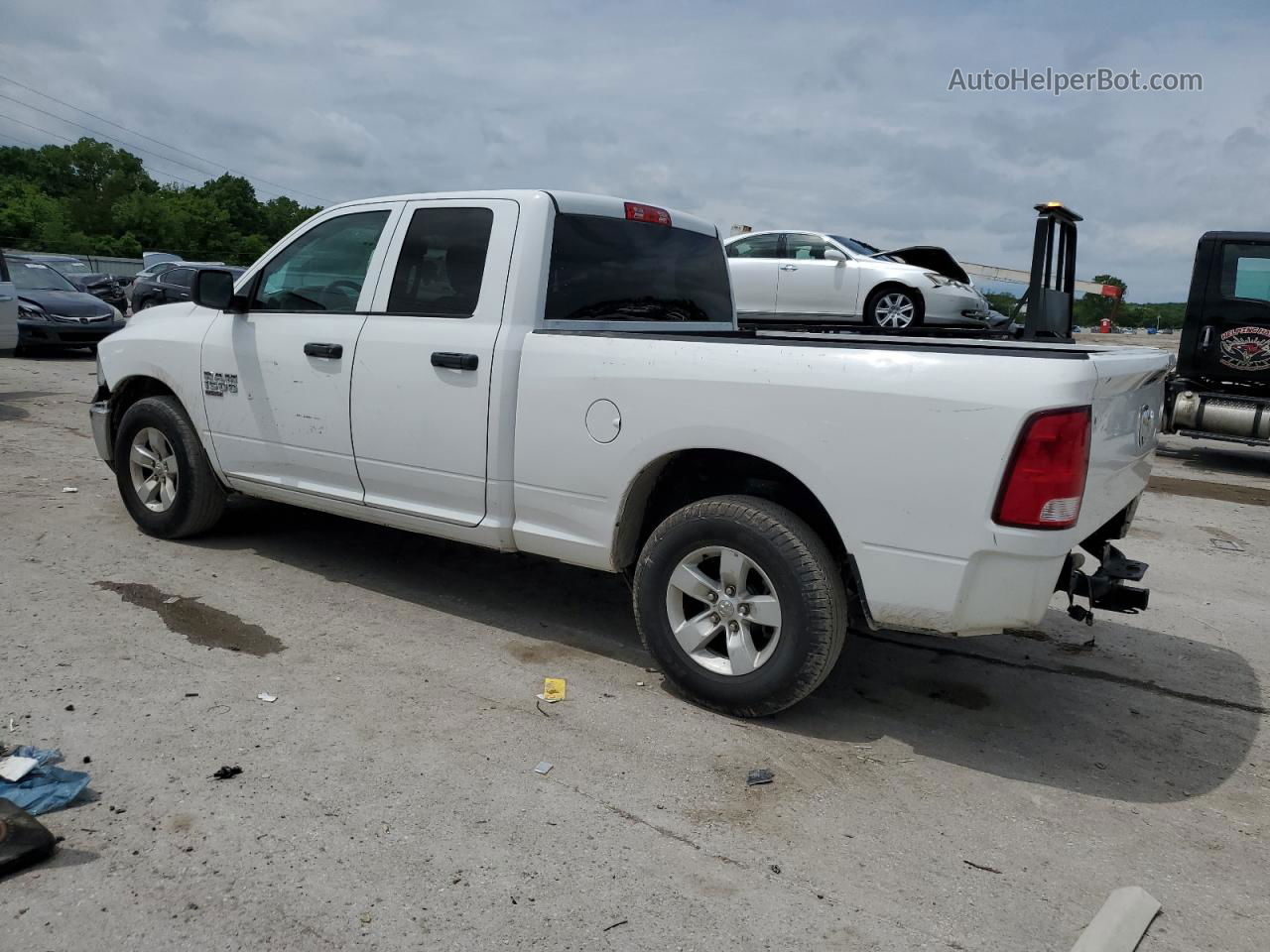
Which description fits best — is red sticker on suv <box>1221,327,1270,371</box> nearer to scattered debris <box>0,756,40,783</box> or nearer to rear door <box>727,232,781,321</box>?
rear door <box>727,232,781,321</box>

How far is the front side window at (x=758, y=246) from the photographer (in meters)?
14.4

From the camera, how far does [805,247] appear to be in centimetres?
1430

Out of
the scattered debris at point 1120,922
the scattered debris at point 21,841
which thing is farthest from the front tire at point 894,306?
the scattered debris at point 21,841

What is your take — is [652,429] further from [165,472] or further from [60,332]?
[60,332]

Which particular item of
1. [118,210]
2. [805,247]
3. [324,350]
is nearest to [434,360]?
[324,350]

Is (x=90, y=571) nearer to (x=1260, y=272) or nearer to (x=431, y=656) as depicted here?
(x=431, y=656)

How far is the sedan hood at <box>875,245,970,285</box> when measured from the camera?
12973mm

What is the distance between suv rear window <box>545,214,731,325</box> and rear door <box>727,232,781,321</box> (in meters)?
9.14

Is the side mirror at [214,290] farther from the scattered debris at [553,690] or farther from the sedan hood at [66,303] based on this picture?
the sedan hood at [66,303]

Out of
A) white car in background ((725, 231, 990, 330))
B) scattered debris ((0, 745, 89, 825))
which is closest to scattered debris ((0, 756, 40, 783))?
scattered debris ((0, 745, 89, 825))

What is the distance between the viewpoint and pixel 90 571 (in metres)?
5.20

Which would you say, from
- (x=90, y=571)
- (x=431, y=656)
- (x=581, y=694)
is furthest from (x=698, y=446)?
(x=90, y=571)

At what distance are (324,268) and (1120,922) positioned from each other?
439cm

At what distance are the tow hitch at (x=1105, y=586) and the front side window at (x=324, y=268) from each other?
11.2ft
